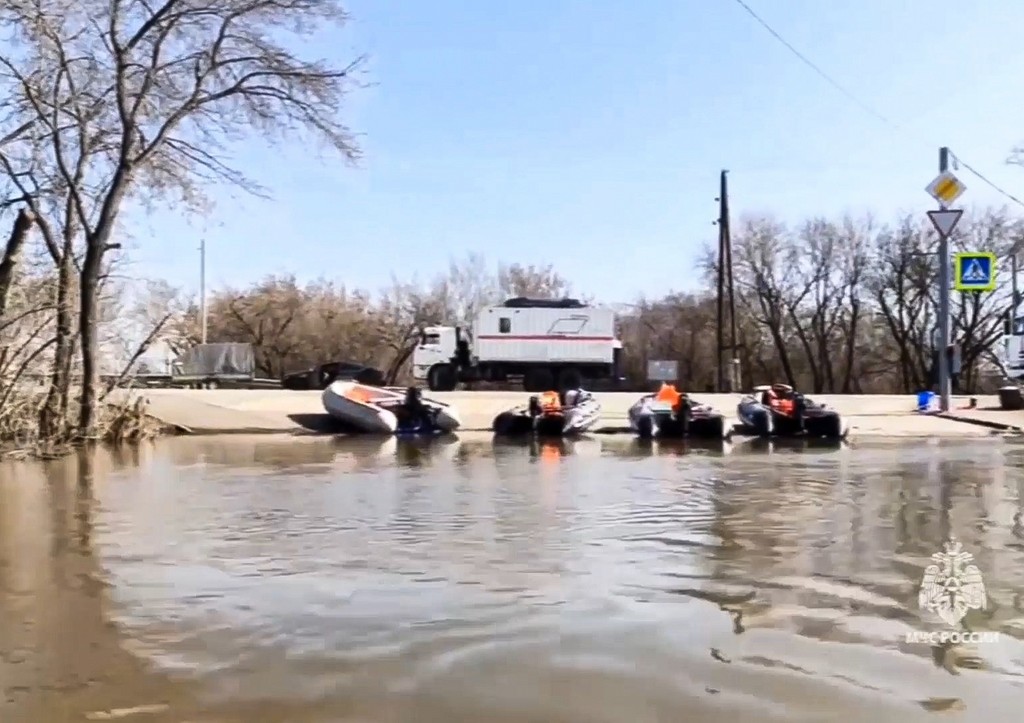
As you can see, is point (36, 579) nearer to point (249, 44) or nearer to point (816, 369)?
point (249, 44)

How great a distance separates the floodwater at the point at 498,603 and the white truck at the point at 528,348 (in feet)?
102

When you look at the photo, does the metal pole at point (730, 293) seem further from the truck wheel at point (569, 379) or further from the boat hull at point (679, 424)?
the boat hull at point (679, 424)

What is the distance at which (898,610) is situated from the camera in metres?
6.63

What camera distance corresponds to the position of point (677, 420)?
78.3 ft

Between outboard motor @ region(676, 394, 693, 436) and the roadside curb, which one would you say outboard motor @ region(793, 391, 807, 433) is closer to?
outboard motor @ region(676, 394, 693, 436)

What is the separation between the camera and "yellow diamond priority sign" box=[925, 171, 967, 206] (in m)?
26.6

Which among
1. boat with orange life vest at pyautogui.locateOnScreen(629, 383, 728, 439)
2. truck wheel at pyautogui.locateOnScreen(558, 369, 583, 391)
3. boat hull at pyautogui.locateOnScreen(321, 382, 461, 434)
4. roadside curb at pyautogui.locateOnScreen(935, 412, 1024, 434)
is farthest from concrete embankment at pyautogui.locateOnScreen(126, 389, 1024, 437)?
truck wheel at pyautogui.locateOnScreen(558, 369, 583, 391)

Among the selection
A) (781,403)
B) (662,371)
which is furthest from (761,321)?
(781,403)

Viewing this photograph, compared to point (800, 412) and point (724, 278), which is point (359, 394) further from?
point (724, 278)

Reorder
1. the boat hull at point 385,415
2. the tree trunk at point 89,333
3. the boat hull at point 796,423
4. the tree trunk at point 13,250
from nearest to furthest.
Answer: the tree trunk at point 13,250
the tree trunk at point 89,333
the boat hull at point 796,423
the boat hull at point 385,415

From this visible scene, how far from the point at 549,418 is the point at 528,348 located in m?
20.7

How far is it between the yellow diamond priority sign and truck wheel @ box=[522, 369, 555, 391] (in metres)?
20.6

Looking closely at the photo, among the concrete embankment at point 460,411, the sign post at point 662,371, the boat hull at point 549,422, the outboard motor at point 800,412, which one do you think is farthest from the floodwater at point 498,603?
the sign post at point 662,371

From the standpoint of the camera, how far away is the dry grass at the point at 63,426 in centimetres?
1884
